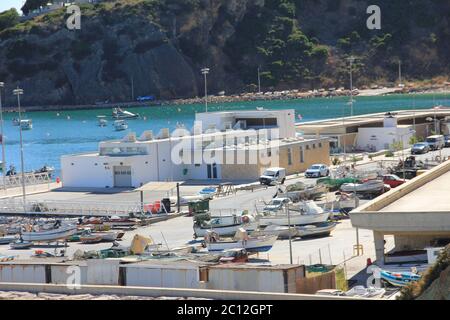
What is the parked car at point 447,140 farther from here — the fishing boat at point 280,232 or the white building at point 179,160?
the fishing boat at point 280,232

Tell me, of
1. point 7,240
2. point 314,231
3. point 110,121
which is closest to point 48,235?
point 7,240

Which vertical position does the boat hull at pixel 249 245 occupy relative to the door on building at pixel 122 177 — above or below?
below

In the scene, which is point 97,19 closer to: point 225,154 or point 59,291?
point 225,154

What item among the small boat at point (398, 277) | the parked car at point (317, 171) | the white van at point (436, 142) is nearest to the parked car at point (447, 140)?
the white van at point (436, 142)

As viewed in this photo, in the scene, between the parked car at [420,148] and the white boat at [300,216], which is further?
the parked car at [420,148]

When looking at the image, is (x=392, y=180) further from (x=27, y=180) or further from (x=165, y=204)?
(x=27, y=180)

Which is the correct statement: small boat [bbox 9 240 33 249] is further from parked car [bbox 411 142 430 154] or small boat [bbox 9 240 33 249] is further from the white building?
parked car [bbox 411 142 430 154]

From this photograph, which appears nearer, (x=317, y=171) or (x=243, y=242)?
(x=243, y=242)
